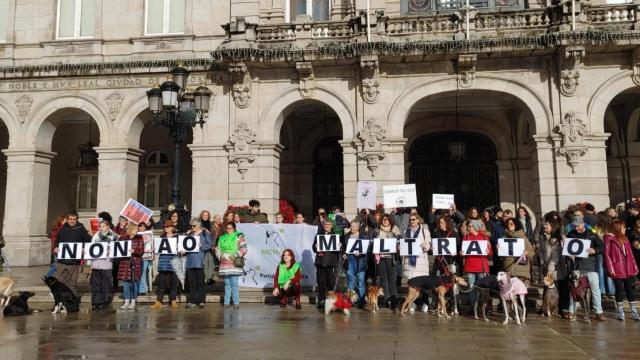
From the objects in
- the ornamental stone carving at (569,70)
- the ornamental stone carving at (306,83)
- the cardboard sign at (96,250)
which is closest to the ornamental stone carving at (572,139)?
the ornamental stone carving at (569,70)

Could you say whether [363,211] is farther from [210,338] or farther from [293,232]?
[210,338]

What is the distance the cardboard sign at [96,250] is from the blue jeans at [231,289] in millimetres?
2564

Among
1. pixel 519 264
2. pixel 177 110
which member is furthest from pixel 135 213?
pixel 519 264

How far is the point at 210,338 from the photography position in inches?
307

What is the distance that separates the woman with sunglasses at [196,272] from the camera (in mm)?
11000

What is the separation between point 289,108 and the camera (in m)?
17.0

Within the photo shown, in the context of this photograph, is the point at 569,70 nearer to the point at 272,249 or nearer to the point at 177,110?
the point at 272,249

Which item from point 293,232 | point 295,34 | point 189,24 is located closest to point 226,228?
point 293,232

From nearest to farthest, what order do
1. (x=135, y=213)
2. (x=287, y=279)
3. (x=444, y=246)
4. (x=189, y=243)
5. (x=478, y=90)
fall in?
(x=444, y=246) < (x=287, y=279) < (x=189, y=243) < (x=135, y=213) < (x=478, y=90)

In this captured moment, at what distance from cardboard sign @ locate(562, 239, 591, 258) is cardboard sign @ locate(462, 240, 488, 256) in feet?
4.59

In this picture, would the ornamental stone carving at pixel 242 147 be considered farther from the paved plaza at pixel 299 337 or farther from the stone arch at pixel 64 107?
the paved plaza at pixel 299 337

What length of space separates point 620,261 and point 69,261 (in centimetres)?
1077

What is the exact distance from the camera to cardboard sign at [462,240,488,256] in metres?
9.88

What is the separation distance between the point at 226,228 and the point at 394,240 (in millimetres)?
3691
